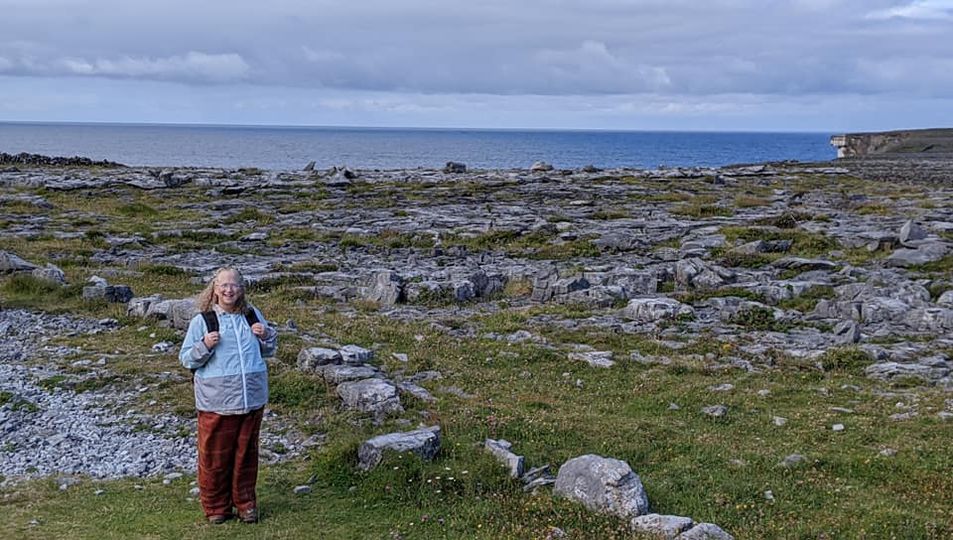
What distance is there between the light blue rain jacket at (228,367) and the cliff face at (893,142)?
10485 cm

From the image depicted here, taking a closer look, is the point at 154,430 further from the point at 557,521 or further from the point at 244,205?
the point at 244,205

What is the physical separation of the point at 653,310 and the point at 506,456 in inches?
401

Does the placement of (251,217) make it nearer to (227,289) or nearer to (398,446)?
(398,446)

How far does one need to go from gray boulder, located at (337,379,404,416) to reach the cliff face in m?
101

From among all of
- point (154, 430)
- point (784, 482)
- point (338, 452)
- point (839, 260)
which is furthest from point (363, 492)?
point (839, 260)

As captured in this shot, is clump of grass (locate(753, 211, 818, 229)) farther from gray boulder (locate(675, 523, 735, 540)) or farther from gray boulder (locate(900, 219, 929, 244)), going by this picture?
gray boulder (locate(675, 523, 735, 540))

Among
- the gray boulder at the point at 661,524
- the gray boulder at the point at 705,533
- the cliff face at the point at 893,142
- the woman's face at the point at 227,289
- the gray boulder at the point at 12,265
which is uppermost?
the cliff face at the point at 893,142

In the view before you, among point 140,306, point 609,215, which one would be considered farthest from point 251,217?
point 140,306

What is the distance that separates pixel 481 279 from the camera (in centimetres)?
2400

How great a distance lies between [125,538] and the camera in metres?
9.43

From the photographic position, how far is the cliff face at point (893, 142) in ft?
338

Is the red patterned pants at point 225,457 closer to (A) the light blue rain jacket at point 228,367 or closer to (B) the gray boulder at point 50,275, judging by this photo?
(A) the light blue rain jacket at point 228,367

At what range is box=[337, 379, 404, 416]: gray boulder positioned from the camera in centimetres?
1368

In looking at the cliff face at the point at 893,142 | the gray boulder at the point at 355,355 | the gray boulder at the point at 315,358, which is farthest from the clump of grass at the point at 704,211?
the cliff face at the point at 893,142
